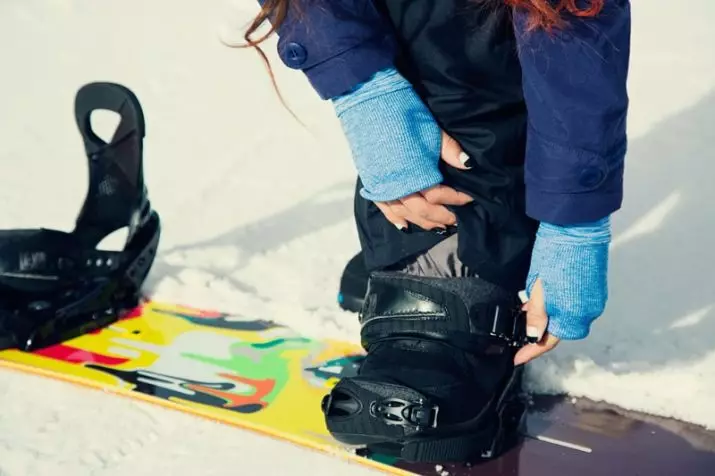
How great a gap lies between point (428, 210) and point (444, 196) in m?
0.04

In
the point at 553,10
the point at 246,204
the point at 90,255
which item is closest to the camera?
the point at 553,10

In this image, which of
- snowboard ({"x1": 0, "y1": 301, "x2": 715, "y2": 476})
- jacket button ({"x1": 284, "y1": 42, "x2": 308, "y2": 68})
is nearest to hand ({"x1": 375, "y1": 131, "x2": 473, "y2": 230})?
jacket button ({"x1": 284, "y1": 42, "x2": 308, "y2": 68})

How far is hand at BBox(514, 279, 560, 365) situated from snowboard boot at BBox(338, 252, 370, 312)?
0.50m

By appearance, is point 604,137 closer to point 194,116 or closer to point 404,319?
point 404,319

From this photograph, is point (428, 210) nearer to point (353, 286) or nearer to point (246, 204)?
point (353, 286)

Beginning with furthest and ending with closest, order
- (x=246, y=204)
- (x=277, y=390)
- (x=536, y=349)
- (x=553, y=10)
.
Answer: (x=246, y=204)
(x=277, y=390)
(x=536, y=349)
(x=553, y=10)

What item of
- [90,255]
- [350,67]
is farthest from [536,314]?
[90,255]

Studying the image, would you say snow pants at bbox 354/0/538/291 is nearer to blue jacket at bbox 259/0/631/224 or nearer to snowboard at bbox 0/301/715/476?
blue jacket at bbox 259/0/631/224

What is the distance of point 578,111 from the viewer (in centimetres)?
114

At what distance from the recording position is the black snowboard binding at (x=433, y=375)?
126cm

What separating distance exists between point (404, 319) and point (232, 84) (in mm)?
2179

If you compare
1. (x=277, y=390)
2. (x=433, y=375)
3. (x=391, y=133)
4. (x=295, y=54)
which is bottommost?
(x=277, y=390)

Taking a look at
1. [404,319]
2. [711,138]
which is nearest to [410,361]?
[404,319]

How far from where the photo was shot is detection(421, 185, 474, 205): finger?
1.29m
